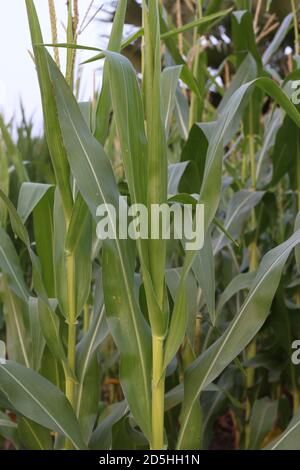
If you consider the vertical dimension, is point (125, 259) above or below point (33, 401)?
above

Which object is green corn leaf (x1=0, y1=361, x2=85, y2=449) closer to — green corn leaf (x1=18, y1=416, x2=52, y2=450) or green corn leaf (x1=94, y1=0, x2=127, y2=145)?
green corn leaf (x1=18, y1=416, x2=52, y2=450)

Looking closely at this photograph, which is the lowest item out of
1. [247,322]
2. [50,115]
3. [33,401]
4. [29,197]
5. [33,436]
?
[33,436]

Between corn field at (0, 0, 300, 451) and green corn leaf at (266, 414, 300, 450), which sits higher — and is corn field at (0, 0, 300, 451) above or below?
above

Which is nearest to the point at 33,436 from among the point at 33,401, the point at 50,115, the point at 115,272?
the point at 33,401

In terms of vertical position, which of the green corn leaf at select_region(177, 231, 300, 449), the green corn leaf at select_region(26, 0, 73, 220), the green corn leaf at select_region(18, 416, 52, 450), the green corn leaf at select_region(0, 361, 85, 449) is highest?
the green corn leaf at select_region(26, 0, 73, 220)

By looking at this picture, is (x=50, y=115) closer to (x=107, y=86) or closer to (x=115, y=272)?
(x=107, y=86)

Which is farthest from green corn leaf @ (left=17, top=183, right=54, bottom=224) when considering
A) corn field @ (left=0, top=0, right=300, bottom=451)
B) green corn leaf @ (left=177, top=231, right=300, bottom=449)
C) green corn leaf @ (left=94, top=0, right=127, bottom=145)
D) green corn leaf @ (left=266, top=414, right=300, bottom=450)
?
green corn leaf @ (left=266, top=414, right=300, bottom=450)

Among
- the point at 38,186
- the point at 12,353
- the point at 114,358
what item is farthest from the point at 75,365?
the point at 114,358

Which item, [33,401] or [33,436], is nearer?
[33,401]

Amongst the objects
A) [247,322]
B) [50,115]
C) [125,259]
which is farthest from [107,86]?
[247,322]

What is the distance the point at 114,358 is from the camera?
1186mm
